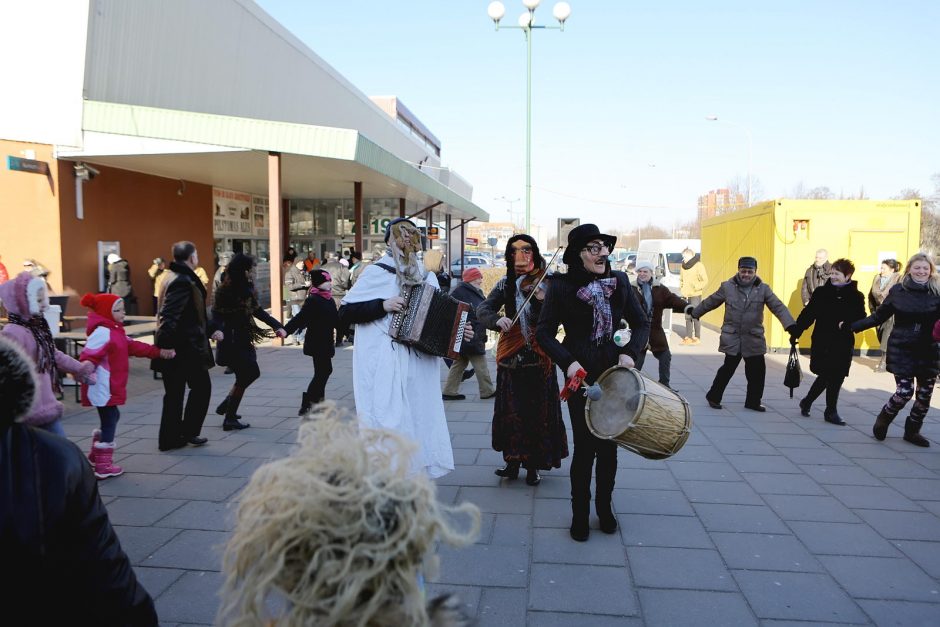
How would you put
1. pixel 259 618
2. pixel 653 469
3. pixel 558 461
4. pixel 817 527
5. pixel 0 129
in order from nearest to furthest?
pixel 259 618, pixel 817 527, pixel 558 461, pixel 653 469, pixel 0 129

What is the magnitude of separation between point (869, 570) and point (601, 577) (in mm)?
1509

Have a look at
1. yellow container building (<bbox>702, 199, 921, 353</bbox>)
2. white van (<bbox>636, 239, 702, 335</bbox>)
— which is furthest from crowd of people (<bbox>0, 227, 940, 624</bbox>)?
white van (<bbox>636, 239, 702, 335</bbox>)

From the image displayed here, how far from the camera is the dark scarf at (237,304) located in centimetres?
703

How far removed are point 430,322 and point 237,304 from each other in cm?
353

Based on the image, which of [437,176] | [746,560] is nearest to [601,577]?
[746,560]

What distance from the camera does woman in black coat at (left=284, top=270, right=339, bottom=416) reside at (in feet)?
25.1

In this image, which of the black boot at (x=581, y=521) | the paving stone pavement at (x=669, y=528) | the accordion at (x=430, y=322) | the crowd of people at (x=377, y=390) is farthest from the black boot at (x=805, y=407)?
the accordion at (x=430, y=322)

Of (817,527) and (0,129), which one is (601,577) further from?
(0,129)

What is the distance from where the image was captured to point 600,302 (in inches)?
166

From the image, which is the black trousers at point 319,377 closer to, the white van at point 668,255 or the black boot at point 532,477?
the black boot at point 532,477

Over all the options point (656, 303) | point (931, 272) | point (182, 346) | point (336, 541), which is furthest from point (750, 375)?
point (336, 541)

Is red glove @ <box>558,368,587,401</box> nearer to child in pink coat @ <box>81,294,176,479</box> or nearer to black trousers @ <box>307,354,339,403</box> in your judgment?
child in pink coat @ <box>81,294,176,479</box>

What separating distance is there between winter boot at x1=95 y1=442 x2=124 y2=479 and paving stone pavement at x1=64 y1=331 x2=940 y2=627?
17cm

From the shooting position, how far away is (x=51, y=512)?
1.59 meters
